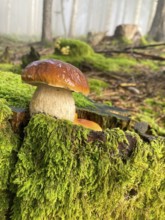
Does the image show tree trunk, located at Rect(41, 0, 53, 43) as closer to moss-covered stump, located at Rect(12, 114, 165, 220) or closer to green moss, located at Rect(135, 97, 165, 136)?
green moss, located at Rect(135, 97, 165, 136)

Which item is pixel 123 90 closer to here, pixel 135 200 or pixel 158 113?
pixel 158 113

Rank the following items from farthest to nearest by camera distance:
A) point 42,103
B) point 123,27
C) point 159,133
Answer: point 123,27 → point 159,133 → point 42,103

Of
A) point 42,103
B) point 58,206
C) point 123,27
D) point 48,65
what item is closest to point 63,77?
point 48,65

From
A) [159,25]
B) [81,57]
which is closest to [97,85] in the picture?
[81,57]

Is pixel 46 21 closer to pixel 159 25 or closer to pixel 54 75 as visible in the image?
pixel 159 25

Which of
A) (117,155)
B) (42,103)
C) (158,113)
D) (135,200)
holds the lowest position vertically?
(158,113)

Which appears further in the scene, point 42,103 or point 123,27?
point 123,27

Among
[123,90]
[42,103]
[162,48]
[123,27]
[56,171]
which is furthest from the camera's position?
[123,27]

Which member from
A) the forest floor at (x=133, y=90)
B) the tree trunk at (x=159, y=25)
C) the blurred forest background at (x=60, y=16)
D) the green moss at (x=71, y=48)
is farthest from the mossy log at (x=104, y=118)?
A: the blurred forest background at (x=60, y=16)
